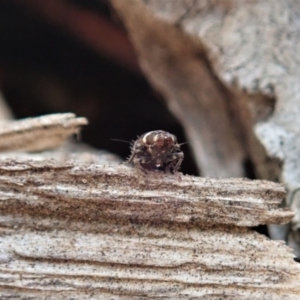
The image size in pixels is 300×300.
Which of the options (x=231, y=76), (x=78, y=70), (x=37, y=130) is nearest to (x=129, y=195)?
(x=37, y=130)

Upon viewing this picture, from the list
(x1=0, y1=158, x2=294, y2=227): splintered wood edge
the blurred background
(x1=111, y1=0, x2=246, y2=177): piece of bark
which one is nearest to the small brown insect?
(x1=0, y1=158, x2=294, y2=227): splintered wood edge

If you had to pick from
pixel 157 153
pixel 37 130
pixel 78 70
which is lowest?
pixel 157 153

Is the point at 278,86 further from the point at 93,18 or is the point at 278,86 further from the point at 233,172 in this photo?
the point at 93,18

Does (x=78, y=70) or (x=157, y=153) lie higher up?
(x=78, y=70)

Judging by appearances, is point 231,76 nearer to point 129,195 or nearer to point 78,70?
point 129,195

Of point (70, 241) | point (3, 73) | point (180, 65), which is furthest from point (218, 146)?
point (3, 73)

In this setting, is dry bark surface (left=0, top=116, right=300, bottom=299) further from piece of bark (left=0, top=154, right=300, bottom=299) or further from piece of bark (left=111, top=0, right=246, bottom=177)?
piece of bark (left=111, top=0, right=246, bottom=177)

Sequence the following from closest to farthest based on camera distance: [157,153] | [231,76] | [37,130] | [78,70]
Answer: [157,153] < [37,130] < [231,76] < [78,70]
